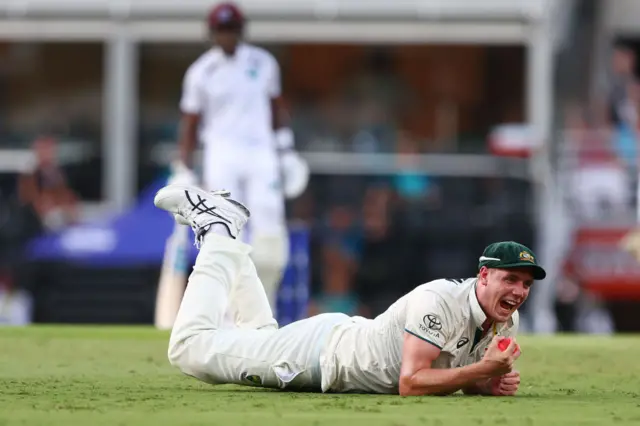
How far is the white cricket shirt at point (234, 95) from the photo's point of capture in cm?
1219

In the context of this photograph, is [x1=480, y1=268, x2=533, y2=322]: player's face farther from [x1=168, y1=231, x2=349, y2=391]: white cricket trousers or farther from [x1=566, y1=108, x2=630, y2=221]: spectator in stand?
[x1=566, y1=108, x2=630, y2=221]: spectator in stand

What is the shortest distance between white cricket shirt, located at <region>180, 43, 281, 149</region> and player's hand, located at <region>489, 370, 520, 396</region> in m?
5.34

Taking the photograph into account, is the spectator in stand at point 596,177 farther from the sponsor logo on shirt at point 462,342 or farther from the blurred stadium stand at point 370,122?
the sponsor logo on shirt at point 462,342

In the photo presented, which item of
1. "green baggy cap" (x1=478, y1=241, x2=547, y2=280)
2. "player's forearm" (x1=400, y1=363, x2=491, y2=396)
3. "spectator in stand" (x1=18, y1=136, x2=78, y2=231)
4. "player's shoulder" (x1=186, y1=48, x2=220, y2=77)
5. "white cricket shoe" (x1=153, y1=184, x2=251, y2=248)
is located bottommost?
"player's forearm" (x1=400, y1=363, x2=491, y2=396)

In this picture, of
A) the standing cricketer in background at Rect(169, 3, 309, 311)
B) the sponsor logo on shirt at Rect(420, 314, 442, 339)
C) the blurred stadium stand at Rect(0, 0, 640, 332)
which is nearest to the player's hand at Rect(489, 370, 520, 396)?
the sponsor logo on shirt at Rect(420, 314, 442, 339)

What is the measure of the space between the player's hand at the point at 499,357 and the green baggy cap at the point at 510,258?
30 cm

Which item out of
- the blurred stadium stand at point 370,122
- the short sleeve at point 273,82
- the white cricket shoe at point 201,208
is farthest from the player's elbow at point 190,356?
the blurred stadium stand at point 370,122

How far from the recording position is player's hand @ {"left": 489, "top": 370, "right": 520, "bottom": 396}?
23.3 feet

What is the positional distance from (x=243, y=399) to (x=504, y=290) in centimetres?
121

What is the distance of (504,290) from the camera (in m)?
6.57

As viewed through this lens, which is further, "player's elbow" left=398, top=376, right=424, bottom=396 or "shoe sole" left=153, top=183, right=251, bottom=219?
"shoe sole" left=153, top=183, right=251, bottom=219

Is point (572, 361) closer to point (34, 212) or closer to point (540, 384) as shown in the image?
point (540, 384)

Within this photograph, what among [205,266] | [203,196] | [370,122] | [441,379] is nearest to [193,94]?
[203,196]

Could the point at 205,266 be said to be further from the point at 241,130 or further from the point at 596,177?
the point at 596,177
